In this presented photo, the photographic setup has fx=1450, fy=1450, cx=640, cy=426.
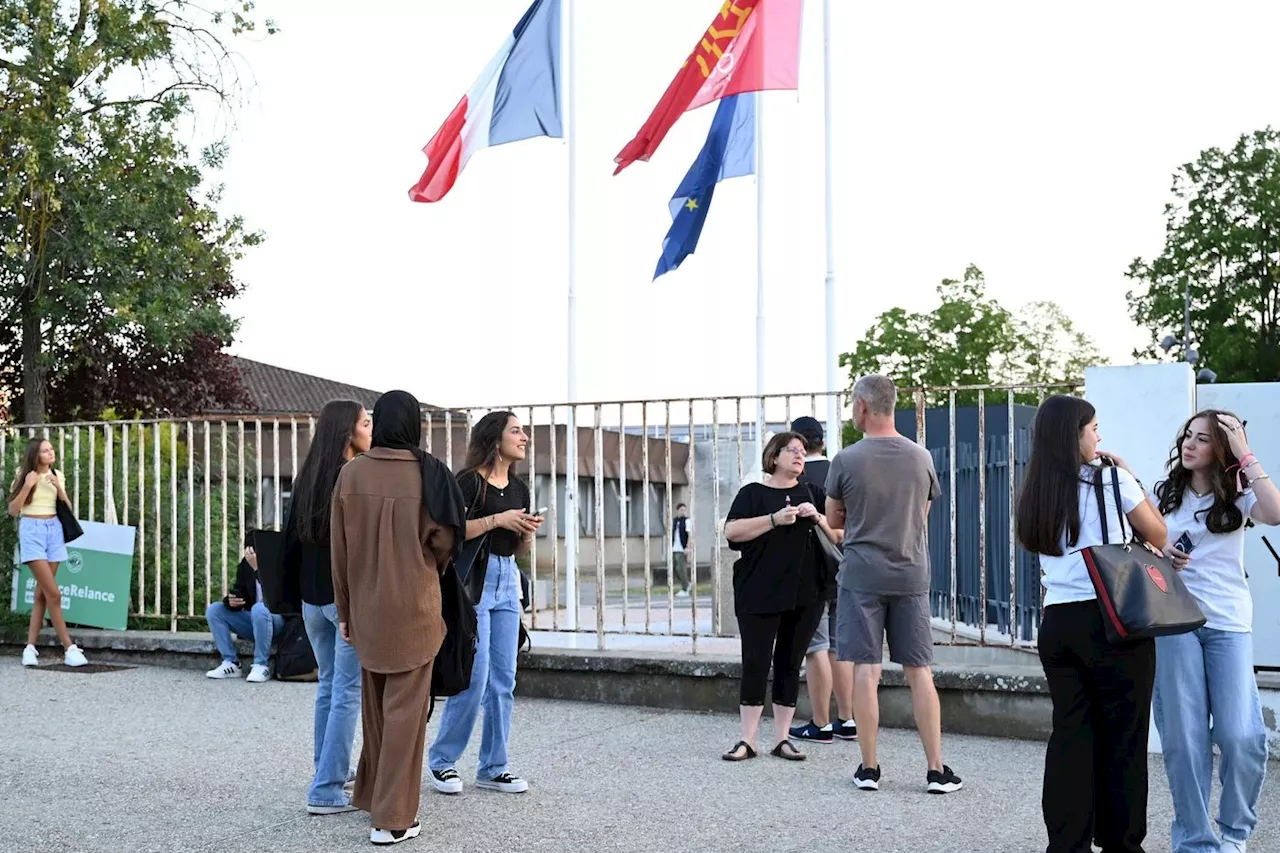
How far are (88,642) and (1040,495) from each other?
9568mm

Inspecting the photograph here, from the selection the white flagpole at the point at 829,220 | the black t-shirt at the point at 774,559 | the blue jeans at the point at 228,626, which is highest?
the white flagpole at the point at 829,220

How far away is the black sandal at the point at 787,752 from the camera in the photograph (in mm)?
7552

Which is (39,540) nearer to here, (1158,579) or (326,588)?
(326,588)

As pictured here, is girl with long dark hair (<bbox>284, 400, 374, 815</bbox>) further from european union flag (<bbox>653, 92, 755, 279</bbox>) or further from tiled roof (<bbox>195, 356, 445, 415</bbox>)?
tiled roof (<bbox>195, 356, 445, 415</bbox>)

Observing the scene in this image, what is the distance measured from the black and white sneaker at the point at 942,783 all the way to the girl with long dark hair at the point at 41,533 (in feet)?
25.6

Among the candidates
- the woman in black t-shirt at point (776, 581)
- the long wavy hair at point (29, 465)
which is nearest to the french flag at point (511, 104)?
the long wavy hair at point (29, 465)

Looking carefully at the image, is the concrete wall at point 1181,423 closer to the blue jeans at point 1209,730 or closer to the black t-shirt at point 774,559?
the black t-shirt at point 774,559

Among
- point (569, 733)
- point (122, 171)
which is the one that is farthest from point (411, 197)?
point (122, 171)

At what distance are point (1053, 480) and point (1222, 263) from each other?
47810 mm

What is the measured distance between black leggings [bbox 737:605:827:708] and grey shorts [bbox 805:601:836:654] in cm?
26

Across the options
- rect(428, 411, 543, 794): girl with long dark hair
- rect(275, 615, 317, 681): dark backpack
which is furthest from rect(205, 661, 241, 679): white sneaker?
rect(428, 411, 543, 794): girl with long dark hair

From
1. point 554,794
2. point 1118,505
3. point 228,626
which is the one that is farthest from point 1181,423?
point 228,626

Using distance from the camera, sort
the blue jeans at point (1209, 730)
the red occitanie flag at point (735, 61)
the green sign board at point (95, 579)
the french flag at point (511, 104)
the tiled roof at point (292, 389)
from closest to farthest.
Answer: the blue jeans at point (1209, 730) → the green sign board at point (95, 579) → the red occitanie flag at point (735, 61) → the french flag at point (511, 104) → the tiled roof at point (292, 389)

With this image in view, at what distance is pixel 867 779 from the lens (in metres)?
6.80
